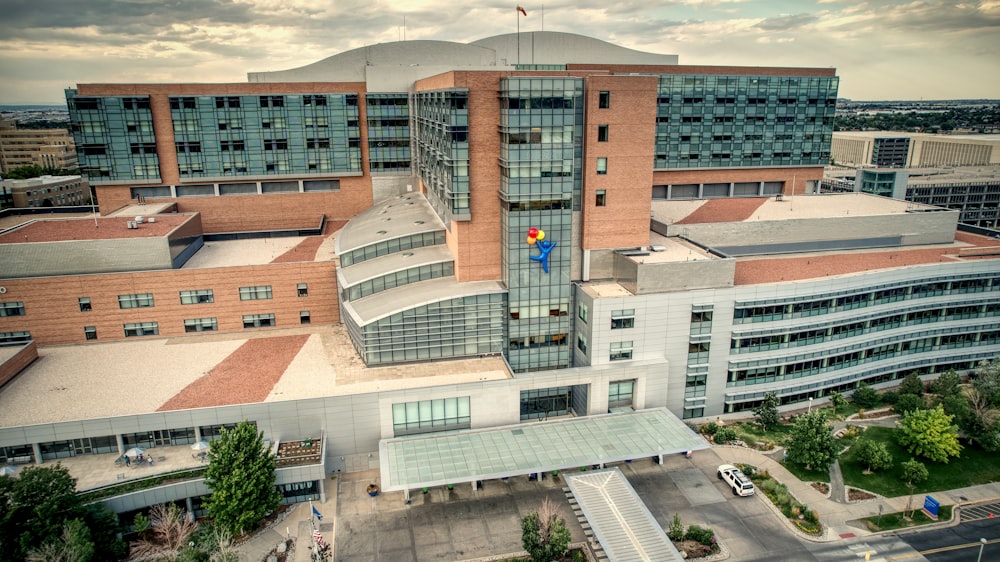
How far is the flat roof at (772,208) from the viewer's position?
82188 mm

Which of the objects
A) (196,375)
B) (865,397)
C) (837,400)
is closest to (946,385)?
(865,397)

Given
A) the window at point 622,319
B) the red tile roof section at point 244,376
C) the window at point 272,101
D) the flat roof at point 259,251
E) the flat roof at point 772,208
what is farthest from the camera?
the window at point 272,101

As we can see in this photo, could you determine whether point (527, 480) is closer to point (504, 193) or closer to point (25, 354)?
point (504, 193)

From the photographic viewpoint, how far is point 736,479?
53.2m

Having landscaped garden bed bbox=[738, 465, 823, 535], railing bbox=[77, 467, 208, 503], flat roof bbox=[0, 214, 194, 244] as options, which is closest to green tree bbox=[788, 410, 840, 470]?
landscaped garden bed bbox=[738, 465, 823, 535]

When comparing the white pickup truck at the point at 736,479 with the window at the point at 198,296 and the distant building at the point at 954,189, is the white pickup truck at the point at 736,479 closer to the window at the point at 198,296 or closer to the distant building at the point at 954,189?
the window at the point at 198,296

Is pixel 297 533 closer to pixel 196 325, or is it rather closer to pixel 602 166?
pixel 196 325

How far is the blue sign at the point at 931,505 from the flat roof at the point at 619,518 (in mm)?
23730

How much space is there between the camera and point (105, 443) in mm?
52562

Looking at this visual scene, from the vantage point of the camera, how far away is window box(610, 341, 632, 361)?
197 ft

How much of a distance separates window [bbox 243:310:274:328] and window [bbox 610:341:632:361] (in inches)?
1524

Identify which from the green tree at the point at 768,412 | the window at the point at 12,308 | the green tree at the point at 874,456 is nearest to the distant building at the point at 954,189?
the green tree at the point at 768,412

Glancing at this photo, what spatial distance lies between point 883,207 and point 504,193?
6034cm

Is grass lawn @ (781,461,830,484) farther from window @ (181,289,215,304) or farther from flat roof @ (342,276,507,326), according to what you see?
window @ (181,289,215,304)
